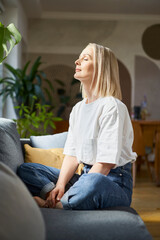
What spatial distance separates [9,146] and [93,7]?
4928 mm

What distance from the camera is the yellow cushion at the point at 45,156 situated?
238 centimetres

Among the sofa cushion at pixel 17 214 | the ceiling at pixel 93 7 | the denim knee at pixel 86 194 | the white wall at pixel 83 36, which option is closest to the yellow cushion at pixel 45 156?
the denim knee at pixel 86 194

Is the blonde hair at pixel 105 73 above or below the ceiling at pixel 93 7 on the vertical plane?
below

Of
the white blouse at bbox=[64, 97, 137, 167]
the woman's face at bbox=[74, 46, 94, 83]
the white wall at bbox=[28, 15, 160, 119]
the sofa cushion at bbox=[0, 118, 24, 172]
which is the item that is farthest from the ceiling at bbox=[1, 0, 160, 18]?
the white blouse at bbox=[64, 97, 137, 167]

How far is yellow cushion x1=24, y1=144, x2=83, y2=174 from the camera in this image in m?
2.38

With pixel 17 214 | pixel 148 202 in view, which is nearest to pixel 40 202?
pixel 17 214

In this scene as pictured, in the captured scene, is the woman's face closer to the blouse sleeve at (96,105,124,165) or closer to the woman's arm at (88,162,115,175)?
the blouse sleeve at (96,105,124,165)

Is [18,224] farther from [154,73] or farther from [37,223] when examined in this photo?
[154,73]

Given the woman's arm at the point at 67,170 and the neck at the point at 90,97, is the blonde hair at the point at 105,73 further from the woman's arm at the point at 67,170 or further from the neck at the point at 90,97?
the woman's arm at the point at 67,170

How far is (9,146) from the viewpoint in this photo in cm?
187

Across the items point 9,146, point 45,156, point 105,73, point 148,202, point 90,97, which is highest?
point 105,73

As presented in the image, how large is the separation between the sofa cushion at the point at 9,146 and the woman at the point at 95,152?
80 mm

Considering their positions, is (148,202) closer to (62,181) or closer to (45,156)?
(45,156)

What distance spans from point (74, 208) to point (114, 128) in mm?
389
